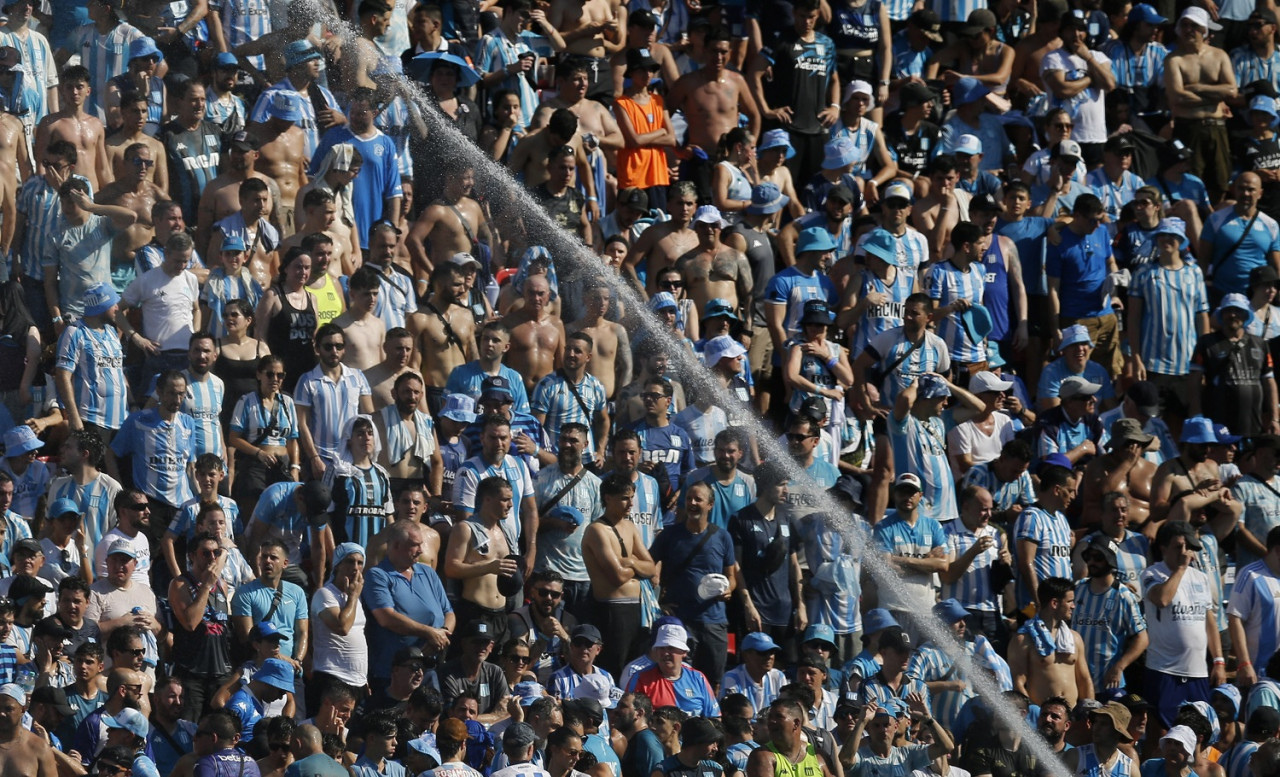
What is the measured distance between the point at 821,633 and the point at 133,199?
5543 mm

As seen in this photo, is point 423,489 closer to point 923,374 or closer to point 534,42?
point 923,374

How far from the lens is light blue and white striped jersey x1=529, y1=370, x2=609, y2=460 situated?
1482cm

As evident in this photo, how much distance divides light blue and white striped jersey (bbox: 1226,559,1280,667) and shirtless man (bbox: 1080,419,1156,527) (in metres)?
1.02

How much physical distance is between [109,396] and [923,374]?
5.96m

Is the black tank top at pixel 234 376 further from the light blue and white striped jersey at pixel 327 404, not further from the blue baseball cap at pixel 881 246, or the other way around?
the blue baseball cap at pixel 881 246

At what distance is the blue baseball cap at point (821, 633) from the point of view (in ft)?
44.3

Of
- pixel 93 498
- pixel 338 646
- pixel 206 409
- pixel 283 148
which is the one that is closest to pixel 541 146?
pixel 283 148

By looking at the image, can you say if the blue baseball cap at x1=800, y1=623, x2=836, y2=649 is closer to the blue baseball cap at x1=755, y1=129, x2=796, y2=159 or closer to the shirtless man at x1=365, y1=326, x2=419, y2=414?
the shirtless man at x1=365, y1=326, x2=419, y2=414

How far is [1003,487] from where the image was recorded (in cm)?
1756

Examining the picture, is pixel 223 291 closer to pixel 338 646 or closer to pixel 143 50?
pixel 143 50

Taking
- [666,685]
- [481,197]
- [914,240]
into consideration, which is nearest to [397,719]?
[666,685]

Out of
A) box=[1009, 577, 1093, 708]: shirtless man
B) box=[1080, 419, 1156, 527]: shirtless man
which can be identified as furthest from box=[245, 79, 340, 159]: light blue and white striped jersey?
box=[1080, 419, 1156, 527]: shirtless man

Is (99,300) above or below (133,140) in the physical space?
below

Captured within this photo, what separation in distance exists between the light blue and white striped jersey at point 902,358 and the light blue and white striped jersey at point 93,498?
5899 millimetres
